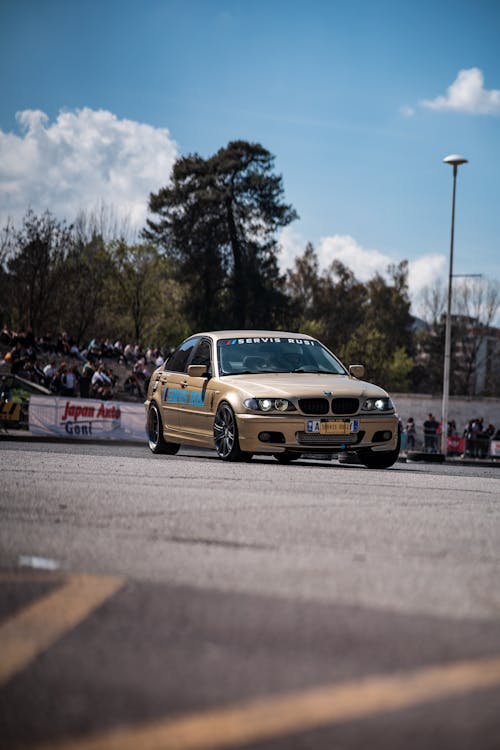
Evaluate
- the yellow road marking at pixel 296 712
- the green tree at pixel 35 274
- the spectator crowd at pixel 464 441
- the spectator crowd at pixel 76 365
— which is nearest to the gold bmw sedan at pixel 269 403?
the yellow road marking at pixel 296 712

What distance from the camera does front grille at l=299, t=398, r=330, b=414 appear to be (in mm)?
12195

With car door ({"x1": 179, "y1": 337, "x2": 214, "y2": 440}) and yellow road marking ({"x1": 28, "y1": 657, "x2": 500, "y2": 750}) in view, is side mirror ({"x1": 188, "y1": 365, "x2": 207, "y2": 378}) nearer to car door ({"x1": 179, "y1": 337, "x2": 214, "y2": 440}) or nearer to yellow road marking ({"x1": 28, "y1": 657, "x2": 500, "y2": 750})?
car door ({"x1": 179, "y1": 337, "x2": 214, "y2": 440})

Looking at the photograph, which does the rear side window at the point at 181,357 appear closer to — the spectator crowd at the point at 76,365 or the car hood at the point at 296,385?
the car hood at the point at 296,385

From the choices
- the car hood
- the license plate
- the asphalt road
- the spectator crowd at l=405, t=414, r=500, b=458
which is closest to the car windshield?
the car hood

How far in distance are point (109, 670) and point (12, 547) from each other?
2185 mm

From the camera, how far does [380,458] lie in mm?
12992

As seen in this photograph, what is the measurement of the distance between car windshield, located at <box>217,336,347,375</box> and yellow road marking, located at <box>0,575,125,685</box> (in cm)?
939

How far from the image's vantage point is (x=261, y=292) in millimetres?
59281

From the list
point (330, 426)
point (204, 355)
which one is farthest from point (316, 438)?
point (204, 355)

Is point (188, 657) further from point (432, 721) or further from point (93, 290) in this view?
point (93, 290)

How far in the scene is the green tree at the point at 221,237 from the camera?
5959 cm

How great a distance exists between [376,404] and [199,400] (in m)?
2.38

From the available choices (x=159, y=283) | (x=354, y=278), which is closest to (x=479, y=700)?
(x=159, y=283)

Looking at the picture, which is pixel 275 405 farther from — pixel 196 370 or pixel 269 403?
pixel 196 370
